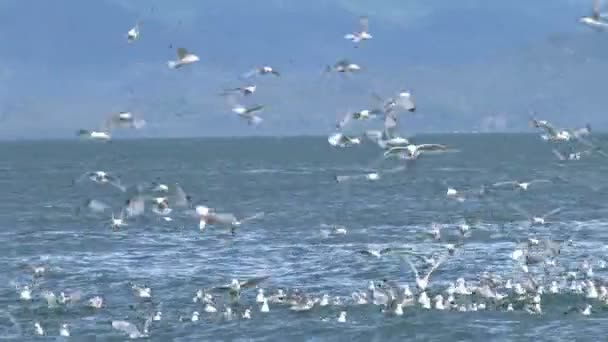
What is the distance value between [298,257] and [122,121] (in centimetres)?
3806

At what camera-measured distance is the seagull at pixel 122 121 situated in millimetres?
38666

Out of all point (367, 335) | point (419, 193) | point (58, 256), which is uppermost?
point (419, 193)

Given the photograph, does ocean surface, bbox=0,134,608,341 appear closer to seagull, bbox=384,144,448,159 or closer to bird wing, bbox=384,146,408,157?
seagull, bbox=384,144,448,159

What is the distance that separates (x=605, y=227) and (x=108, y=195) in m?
68.9

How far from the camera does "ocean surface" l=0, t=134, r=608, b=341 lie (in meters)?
53.2

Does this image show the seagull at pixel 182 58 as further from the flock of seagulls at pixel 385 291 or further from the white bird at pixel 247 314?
the white bird at pixel 247 314

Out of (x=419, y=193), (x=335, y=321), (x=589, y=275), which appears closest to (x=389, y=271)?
(x=589, y=275)

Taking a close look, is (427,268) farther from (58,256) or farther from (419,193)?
(419,193)

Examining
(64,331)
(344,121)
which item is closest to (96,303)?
(64,331)

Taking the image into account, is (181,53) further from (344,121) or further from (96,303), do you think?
(96,303)

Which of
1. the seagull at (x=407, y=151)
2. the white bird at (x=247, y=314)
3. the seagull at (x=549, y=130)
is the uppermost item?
the seagull at (x=549, y=130)

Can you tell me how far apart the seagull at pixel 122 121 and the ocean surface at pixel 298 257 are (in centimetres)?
1354

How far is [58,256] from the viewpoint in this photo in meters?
81.6

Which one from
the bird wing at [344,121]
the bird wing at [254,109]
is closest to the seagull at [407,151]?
the bird wing at [344,121]
